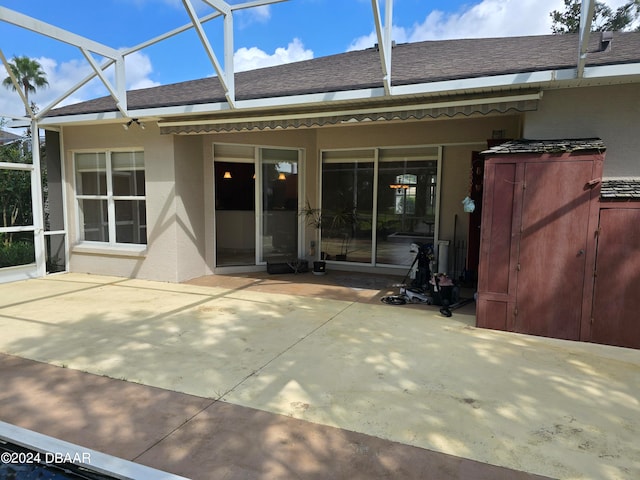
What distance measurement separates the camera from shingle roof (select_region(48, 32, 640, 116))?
543 cm

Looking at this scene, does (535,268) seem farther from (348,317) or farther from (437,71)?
(437,71)

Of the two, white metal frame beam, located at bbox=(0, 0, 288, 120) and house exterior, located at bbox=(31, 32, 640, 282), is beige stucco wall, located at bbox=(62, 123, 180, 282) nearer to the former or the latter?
house exterior, located at bbox=(31, 32, 640, 282)

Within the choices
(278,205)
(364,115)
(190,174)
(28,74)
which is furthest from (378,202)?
(28,74)

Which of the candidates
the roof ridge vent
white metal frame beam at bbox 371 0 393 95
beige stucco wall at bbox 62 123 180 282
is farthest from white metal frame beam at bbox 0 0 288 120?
the roof ridge vent

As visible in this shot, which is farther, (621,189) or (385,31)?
(385,31)

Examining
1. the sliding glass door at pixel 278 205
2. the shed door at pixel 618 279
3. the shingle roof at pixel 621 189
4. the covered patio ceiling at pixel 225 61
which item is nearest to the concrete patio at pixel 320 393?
the shed door at pixel 618 279

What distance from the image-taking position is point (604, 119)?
512cm

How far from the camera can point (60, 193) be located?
896cm

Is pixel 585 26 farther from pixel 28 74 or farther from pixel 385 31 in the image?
pixel 28 74

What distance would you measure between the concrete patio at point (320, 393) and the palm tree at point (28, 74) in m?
21.9

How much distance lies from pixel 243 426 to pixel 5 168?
7.98 metres

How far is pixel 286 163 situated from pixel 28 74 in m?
21.7

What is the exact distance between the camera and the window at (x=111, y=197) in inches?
332

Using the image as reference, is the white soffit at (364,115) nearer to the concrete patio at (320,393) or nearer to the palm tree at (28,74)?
the concrete patio at (320,393)
